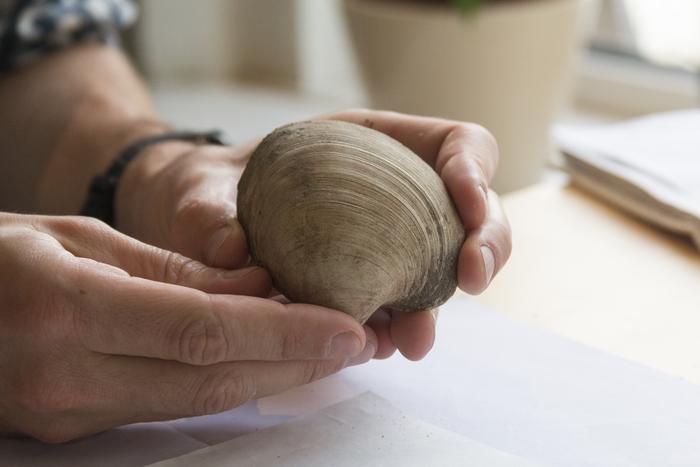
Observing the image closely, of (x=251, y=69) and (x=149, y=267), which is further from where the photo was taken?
(x=251, y=69)

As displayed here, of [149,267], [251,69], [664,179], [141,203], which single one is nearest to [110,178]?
[141,203]

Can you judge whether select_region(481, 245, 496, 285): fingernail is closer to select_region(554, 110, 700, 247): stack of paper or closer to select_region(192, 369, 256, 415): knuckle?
select_region(192, 369, 256, 415): knuckle

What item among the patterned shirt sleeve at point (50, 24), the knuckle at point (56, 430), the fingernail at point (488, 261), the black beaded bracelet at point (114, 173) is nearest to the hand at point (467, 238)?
the fingernail at point (488, 261)

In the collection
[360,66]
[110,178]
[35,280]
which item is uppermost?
[35,280]

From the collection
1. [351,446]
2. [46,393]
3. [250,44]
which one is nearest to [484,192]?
[351,446]

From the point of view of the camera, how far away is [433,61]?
186 centimetres

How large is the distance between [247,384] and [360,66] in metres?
1.36

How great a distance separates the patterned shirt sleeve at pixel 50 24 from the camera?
1.55 m

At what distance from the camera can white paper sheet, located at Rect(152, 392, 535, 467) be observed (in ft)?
2.27

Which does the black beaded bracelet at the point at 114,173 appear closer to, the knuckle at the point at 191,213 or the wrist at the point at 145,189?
the wrist at the point at 145,189

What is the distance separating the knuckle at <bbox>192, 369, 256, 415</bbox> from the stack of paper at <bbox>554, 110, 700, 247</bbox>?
0.61 m

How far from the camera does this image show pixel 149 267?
0.76 meters

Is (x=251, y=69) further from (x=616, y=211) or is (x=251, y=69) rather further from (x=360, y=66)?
(x=616, y=211)

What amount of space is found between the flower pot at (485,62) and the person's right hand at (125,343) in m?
1.20
